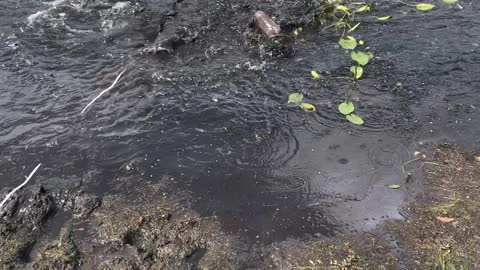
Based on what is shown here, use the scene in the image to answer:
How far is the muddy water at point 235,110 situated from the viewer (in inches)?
131

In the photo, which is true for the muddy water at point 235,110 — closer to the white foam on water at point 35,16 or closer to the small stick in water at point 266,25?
the white foam on water at point 35,16

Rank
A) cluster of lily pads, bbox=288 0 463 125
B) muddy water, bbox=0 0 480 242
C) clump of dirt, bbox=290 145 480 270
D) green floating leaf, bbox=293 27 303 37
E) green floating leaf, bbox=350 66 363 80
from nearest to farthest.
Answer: clump of dirt, bbox=290 145 480 270 < muddy water, bbox=0 0 480 242 < cluster of lily pads, bbox=288 0 463 125 < green floating leaf, bbox=350 66 363 80 < green floating leaf, bbox=293 27 303 37

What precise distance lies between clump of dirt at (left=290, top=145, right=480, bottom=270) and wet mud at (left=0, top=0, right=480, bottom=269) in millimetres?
66

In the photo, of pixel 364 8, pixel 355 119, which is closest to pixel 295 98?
pixel 355 119

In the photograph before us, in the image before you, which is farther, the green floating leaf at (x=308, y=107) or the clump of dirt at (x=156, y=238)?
the green floating leaf at (x=308, y=107)

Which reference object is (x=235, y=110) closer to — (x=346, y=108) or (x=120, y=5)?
(x=346, y=108)

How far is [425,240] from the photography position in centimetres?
290

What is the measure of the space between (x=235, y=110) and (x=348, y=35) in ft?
5.91

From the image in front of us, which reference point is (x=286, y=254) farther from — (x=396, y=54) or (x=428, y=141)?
(x=396, y=54)

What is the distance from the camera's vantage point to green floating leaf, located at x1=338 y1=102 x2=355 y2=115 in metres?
3.89

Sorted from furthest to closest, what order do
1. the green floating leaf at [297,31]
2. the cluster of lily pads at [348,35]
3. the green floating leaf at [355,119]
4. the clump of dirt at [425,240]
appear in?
1. the green floating leaf at [297,31]
2. the cluster of lily pads at [348,35]
3. the green floating leaf at [355,119]
4. the clump of dirt at [425,240]

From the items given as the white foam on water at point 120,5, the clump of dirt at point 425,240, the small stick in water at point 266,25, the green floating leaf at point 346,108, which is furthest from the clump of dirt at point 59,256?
the white foam on water at point 120,5

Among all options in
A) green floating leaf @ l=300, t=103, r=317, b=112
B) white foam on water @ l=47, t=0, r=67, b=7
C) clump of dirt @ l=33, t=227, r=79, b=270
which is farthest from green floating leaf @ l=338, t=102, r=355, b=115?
white foam on water @ l=47, t=0, r=67, b=7

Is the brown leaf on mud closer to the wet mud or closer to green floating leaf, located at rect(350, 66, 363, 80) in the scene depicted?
the wet mud
